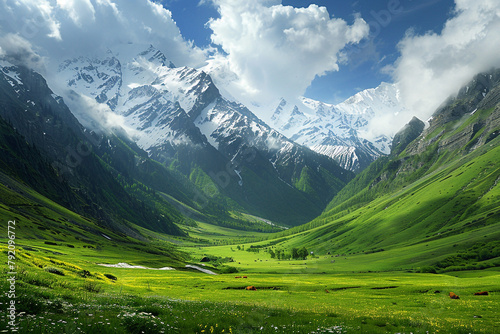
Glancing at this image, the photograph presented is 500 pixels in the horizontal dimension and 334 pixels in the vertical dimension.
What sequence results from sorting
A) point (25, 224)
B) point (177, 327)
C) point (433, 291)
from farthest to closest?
point (25, 224)
point (433, 291)
point (177, 327)

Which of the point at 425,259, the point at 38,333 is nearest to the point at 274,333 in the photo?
the point at 38,333

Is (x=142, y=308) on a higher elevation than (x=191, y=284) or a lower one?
higher

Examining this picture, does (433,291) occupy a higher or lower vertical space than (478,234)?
lower

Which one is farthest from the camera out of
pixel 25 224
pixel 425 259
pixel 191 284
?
pixel 425 259

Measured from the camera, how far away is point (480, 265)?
13350cm

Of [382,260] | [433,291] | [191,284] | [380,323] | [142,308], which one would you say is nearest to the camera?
[142,308]

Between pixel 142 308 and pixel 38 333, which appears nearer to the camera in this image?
pixel 38 333

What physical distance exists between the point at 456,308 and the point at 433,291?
27416 millimetres

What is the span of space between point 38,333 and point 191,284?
59591mm

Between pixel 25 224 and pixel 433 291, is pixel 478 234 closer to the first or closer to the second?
pixel 433 291

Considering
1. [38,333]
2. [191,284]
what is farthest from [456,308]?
[191,284]

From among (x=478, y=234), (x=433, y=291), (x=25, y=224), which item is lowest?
(x=25, y=224)

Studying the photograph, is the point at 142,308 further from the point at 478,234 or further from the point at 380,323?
the point at 478,234

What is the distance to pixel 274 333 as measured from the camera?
1488 centimetres
